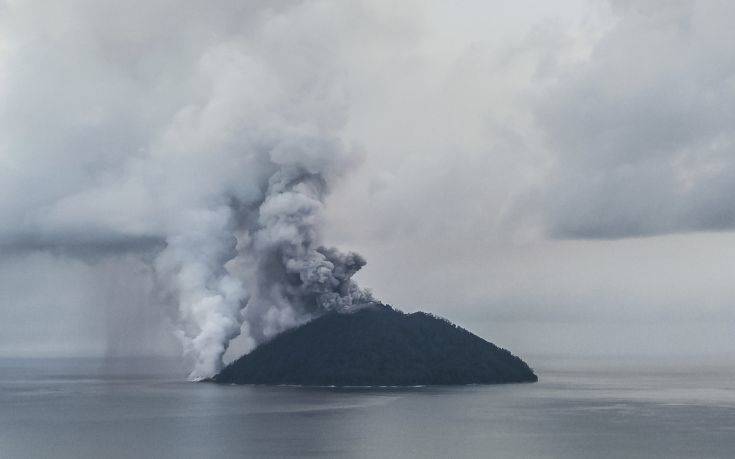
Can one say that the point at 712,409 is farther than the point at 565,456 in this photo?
Yes

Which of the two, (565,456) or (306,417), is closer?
(565,456)

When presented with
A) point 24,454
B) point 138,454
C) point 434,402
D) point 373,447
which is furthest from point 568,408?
point 24,454

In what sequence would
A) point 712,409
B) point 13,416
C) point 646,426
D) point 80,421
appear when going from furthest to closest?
point 712,409
point 13,416
point 80,421
point 646,426

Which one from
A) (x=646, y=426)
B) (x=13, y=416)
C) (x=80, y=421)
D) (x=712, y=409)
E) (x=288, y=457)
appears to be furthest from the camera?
(x=712, y=409)

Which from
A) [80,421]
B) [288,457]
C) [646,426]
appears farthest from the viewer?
[80,421]

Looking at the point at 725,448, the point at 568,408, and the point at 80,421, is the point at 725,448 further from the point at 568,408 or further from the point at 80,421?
the point at 80,421


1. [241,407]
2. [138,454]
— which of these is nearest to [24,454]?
[138,454]

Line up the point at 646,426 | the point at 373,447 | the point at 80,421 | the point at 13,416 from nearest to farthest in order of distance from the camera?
the point at 373,447 → the point at 646,426 → the point at 80,421 → the point at 13,416

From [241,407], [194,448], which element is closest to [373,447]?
[194,448]

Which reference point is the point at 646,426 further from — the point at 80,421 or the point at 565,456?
the point at 80,421
